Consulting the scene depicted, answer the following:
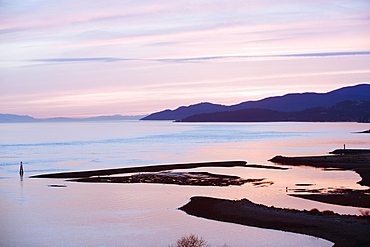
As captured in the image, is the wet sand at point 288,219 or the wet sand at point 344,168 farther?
the wet sand at point 344,168

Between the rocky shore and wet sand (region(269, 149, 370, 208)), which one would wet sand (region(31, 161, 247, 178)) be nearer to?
the rocky shore

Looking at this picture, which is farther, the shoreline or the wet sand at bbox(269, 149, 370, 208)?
the shoreline

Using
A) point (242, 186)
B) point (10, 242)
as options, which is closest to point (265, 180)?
point (242, 186)

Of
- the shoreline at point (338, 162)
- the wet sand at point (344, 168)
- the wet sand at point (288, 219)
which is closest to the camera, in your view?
the wet sand at point (288, 219)

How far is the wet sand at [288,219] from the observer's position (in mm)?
20728

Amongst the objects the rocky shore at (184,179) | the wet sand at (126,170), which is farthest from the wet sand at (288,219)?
the wet sand at (126,170)

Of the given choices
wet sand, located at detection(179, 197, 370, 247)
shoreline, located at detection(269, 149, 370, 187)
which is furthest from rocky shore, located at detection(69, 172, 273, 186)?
shoreline, located at detection(269, 149, 370, 187)

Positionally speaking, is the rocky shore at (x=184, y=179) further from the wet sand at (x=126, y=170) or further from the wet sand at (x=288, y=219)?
the wet sand at (x=288, y=219)

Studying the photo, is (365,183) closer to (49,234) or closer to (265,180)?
(265,180)

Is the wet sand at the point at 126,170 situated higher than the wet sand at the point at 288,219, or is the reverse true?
the wet sand at the point at 126,170

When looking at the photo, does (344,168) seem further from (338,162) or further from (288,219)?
(288,219)

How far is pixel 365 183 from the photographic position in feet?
122

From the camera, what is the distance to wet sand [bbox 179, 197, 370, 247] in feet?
68.0

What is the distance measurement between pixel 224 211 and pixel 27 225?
428 inches
